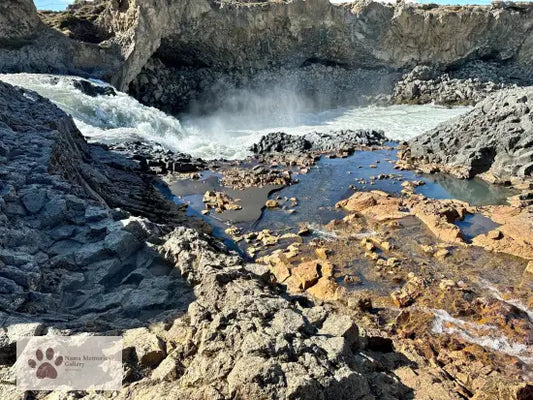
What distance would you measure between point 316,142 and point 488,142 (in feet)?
28.9

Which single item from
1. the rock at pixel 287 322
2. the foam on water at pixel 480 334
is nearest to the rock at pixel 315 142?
the foam on water at pixel 480 334

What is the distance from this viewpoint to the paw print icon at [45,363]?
3.56 metres

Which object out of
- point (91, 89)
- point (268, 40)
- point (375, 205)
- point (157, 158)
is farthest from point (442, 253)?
point (268, 40)

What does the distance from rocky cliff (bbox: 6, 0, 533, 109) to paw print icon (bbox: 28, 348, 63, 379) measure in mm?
25419

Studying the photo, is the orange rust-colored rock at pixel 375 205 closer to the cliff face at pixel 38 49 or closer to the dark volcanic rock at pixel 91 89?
the dark volcanic rock at pixel 91 89

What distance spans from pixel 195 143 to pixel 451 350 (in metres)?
18.5

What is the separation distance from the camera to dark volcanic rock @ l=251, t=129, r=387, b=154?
21453mm

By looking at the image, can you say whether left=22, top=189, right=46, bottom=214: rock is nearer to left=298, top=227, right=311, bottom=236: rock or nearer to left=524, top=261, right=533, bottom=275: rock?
left=298, top=227, right=311, bottom=236: rock

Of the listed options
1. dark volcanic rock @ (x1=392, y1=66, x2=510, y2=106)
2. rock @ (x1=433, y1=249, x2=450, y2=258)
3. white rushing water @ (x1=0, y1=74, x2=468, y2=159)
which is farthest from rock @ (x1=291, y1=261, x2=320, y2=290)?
dark volcanic rock @ (x1=392, y1=66, x2=510, y2=106)

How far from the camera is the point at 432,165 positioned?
18156 millimetres

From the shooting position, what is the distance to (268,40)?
34.9 metres

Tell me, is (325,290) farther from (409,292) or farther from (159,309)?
(159,309)

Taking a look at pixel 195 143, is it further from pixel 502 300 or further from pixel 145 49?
pixel 502 300

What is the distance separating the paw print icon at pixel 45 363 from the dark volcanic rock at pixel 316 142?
1808 cm
